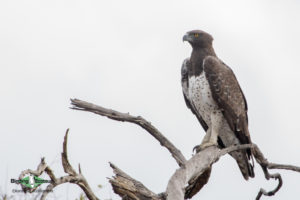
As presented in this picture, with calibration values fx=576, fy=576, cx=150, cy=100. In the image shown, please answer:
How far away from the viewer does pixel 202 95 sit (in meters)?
9.53

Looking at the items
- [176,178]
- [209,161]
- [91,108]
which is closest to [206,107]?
[209,161]

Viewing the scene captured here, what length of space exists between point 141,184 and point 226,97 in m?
4.40

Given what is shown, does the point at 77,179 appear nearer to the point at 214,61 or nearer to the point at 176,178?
the point at 176,178

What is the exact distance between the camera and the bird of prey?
31.4 ft

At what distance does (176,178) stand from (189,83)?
170 inches

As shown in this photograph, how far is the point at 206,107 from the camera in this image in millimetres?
9609

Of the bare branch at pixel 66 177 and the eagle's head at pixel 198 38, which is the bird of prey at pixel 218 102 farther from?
the bare branch at pixel 66 177

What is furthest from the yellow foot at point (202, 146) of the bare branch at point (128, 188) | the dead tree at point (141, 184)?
the bare branch at point (128, 188)

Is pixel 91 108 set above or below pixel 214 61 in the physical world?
below

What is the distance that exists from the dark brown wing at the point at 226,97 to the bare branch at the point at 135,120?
2.81 m

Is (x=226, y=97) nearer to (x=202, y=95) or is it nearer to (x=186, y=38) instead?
(x=202, y=95)

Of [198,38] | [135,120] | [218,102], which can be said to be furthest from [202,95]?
[135,120]

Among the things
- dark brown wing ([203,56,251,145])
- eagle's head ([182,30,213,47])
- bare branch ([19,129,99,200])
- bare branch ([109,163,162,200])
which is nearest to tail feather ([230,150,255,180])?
dark brown wing ([203,56,251,145])

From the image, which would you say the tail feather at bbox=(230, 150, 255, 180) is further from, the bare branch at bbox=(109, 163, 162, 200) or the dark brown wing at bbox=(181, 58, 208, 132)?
the bare branch at bbox=(109, 163, 162, 200)
